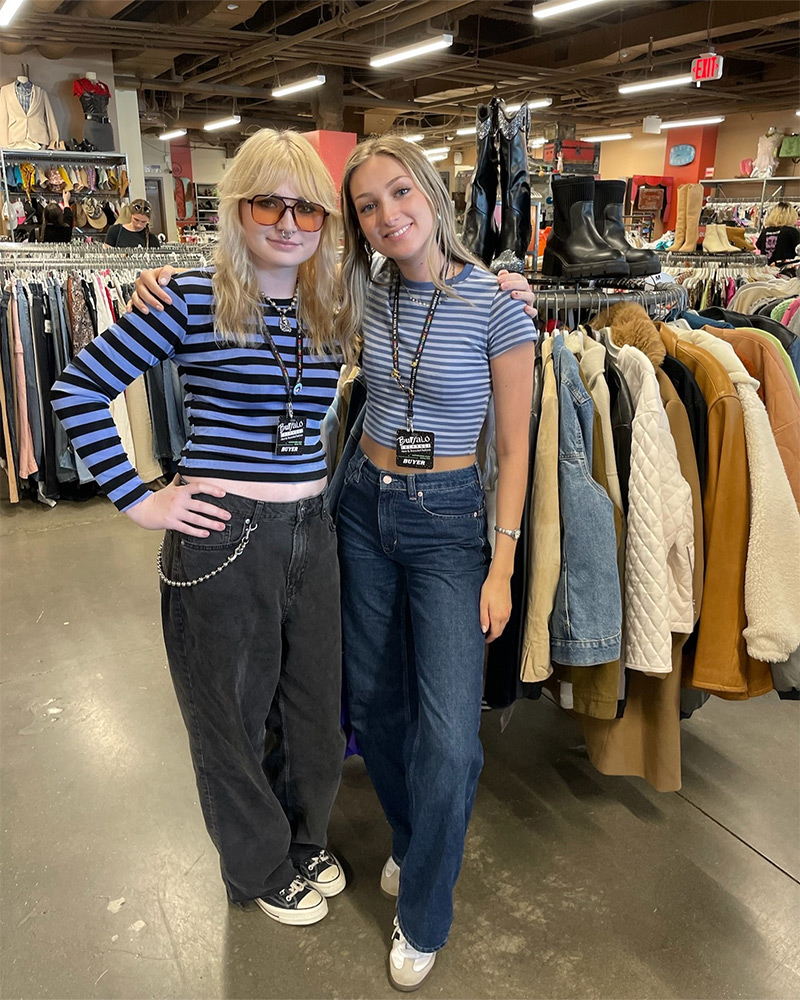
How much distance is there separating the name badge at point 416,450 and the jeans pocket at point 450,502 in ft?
0.18

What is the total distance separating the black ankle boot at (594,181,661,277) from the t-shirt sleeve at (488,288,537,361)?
2.27 feet

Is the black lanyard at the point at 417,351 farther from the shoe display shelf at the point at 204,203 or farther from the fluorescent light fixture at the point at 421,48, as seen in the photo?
the shoe display shelf at the point at 204,203

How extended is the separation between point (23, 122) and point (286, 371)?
8133 millimetres

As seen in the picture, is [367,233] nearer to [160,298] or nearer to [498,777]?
[160,298]

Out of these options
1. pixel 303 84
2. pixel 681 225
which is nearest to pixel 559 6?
pixel 681 225

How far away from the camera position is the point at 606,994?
64.9 inches

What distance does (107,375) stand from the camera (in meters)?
1.42

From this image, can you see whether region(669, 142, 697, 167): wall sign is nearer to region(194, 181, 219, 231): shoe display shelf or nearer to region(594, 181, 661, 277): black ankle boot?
region(194, 181, 219, 231): shoe display shelf

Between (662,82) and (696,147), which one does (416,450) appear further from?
(696,147)

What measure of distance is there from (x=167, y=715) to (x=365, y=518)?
4.88ft

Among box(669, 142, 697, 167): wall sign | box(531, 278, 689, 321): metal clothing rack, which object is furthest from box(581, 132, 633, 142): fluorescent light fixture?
box(531, 278, 689, 321): metal clothing rack

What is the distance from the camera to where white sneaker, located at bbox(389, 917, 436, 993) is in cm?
164

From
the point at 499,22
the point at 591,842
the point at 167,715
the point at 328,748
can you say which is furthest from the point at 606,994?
the point at 499,22

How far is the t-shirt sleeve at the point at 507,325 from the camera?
4.83 ft
